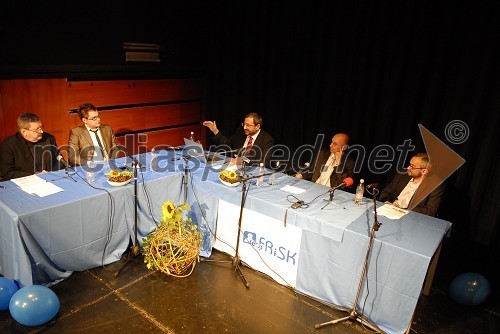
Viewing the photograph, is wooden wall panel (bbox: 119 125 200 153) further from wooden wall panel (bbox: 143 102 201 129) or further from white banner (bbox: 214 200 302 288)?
white banner (bbox: 214 200 302 288)

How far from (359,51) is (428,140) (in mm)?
1321

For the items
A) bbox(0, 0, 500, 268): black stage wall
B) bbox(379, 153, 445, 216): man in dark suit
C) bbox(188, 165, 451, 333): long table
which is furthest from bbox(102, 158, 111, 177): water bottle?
bbox(379, 153, 445, 216): man in dark suit

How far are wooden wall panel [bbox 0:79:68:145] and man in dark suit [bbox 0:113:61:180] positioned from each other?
0.93 metres

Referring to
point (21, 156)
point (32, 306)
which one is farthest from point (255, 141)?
point (32, 306)

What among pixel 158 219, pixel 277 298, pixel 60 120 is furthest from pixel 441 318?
pixel 60 120

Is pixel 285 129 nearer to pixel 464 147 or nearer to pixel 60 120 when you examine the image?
pixel 464 147

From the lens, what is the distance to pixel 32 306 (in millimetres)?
2414

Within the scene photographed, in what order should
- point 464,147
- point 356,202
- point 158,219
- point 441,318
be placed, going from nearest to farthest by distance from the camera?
point 441,318, point 356,202, point 158,219, point 464,147

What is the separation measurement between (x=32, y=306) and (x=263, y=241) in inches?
68.3

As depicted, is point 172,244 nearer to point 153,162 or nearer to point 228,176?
point 228,176

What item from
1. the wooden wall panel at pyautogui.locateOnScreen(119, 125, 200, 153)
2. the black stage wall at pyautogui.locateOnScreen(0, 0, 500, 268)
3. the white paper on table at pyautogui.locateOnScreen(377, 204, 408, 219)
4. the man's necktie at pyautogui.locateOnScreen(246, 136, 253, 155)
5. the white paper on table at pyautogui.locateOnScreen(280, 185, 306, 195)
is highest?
the black stage wall at pyautogui.locateOnScreen(0, 0, 500, 268)

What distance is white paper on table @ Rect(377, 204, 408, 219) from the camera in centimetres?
294

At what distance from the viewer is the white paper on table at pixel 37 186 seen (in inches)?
115

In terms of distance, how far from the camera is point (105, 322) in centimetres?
264
